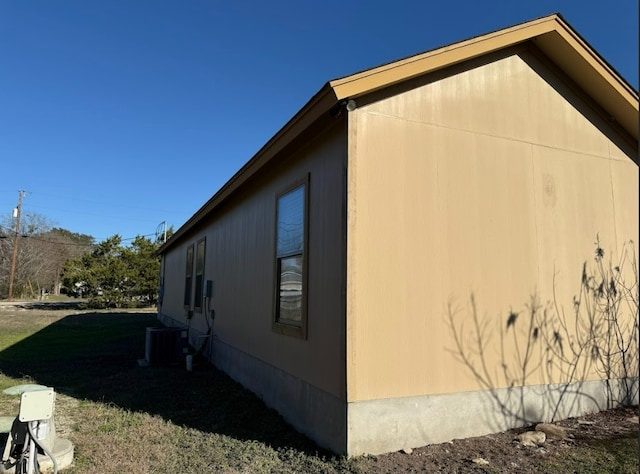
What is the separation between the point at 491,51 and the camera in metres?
4.55

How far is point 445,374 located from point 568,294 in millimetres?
1839

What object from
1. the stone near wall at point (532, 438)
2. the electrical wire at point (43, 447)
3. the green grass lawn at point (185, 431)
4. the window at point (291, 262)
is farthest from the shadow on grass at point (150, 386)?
the stone near wall at point (532, 438)

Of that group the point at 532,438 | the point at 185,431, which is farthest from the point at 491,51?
the point at 185,431

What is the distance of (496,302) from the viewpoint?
14.2ft

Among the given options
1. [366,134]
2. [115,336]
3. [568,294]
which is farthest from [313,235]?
[115,336]

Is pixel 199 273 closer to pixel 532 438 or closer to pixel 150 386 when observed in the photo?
pixel 150 386

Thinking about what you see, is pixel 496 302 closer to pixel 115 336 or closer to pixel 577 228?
pixel 577 228

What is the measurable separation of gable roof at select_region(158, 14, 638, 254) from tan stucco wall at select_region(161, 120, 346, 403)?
11.6 inches

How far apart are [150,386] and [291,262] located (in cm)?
321

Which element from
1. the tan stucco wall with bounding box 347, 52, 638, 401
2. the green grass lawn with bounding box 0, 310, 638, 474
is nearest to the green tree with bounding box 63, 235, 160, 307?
the green grass lawn with bounding box 0, 310, 638, 474

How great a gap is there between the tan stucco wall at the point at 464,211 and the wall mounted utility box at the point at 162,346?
596cm

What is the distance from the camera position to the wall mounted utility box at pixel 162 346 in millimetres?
8430

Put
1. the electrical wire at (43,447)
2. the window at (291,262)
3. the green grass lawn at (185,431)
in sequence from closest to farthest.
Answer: the electrical wire at (43,447) < the green grass lawn at (185,431) < the window at (291,262)

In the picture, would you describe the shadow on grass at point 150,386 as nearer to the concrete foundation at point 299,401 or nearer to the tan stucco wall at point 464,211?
the concrete foundation at point 299,401
